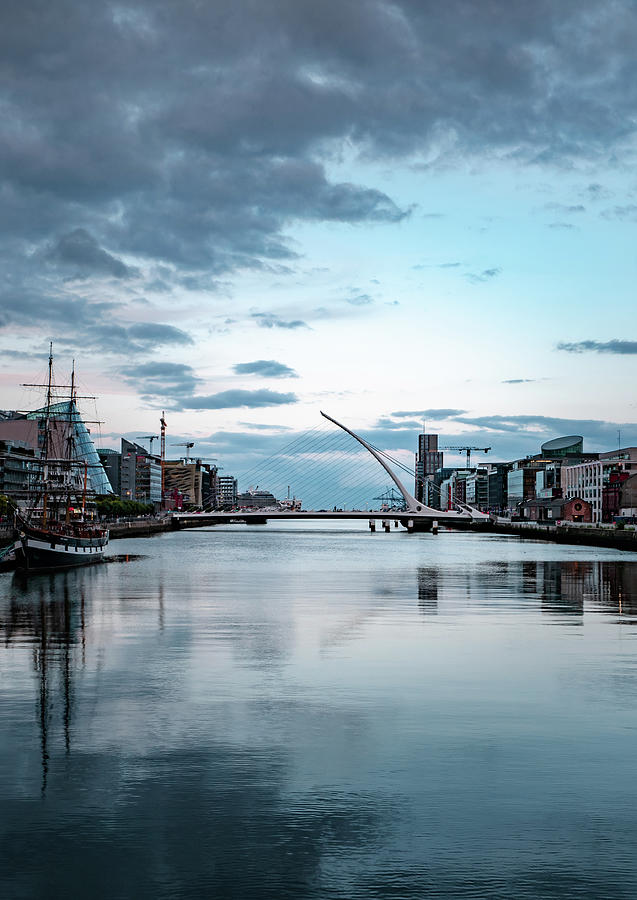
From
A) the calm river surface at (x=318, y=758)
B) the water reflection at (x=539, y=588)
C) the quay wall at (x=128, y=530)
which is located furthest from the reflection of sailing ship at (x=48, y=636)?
the quay wall at (x=128, y=530)

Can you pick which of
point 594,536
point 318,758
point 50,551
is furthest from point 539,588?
point 594,536

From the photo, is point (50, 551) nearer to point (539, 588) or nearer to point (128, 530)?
point (539, 588)

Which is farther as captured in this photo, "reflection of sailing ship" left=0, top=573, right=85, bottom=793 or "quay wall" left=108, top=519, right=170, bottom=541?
"quay wall" left=108, top=519, right=170, bottom=541

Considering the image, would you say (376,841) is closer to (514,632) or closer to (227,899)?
(227,899)

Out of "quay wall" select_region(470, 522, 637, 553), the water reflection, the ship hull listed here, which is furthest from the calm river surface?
"quay wall" select_region(470, 522, 637, 553)

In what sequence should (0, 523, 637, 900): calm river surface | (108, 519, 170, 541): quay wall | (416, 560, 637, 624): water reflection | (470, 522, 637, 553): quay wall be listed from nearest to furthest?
(0, 523, 637, 900): calm river surface → (416, 560, 637, 624): water reflection → (470, 522, 637, 553): quay wall → (108, 519, 170, 541): quay wall

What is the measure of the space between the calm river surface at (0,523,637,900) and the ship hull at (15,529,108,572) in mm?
34452

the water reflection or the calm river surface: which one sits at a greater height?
the calm river surface

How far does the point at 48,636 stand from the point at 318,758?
769 inches

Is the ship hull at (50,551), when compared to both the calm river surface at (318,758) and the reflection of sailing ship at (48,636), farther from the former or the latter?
the calm river surface at (318,758)

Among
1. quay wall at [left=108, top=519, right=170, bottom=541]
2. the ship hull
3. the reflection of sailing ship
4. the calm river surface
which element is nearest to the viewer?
the calm river surface

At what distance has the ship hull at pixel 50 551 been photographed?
7262 centimetres

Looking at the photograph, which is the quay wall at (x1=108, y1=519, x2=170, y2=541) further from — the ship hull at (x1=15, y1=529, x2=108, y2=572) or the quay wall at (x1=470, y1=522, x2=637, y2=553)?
the quay wall at (x1=470, y1=522, x2=637, y2=553)

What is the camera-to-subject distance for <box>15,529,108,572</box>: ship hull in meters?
72.6
